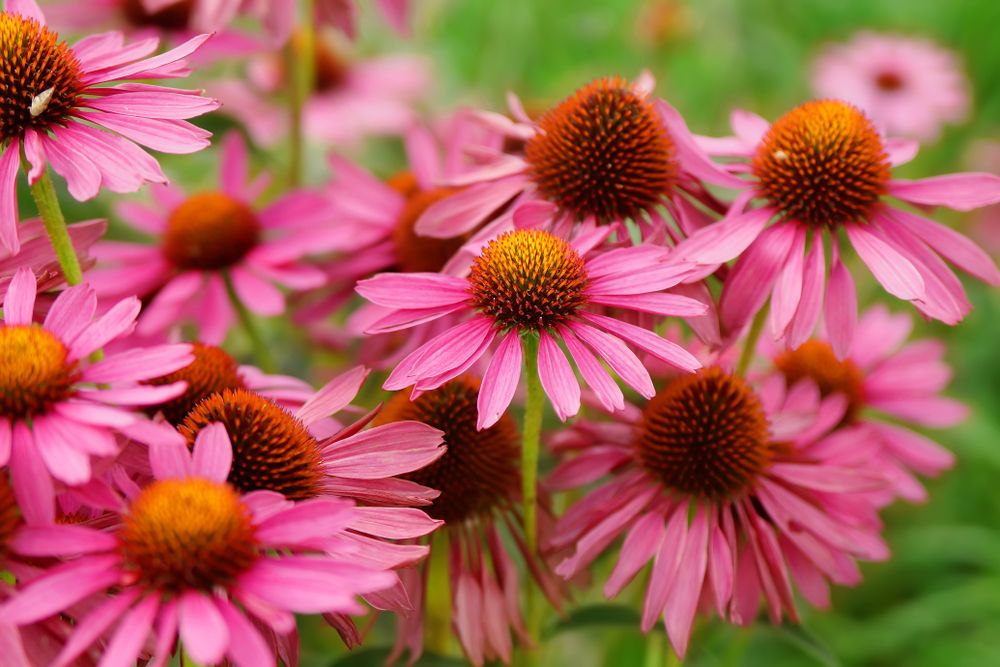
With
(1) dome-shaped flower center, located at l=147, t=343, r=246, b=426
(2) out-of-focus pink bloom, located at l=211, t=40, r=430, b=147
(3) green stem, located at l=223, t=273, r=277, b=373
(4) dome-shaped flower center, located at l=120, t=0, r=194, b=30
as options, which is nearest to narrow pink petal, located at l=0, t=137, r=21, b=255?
(1) dome-shaped flower center, located at l=147, t=343, r=246, b=426

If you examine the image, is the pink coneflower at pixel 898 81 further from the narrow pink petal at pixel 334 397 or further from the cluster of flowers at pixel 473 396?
the narrow pink petal at pixel 334 397

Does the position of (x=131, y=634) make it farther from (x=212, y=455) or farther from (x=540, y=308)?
(x=540, y=308)

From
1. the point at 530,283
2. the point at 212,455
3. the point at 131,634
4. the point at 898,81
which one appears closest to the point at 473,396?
the point at 530,283

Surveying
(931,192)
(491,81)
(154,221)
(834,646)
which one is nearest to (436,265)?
(154,221)

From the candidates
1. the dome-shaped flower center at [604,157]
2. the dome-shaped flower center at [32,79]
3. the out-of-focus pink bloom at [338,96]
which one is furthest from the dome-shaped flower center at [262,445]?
the out-of-focus pink bloom at [338,96]

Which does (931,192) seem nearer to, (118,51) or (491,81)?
(118,51)
